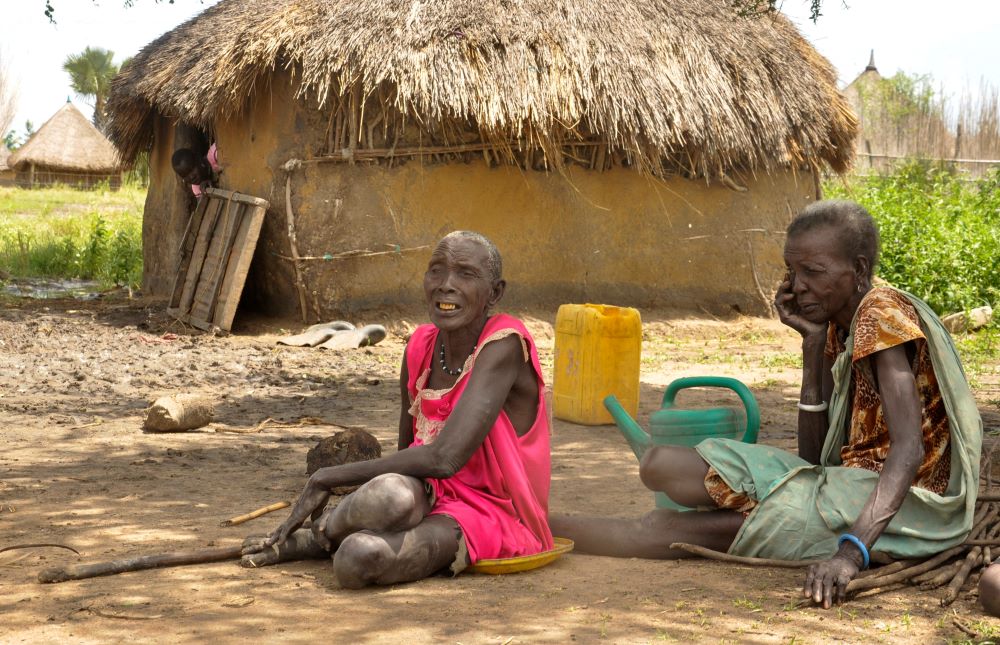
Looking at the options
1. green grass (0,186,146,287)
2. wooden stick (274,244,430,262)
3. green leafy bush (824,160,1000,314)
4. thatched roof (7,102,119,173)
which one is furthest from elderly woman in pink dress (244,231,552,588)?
thatched roof (7,102,119,173)

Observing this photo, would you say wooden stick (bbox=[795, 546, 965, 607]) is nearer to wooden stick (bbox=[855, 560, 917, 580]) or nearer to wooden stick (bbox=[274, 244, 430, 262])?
wooden stick (bbox=[855, 560, 917, 580])

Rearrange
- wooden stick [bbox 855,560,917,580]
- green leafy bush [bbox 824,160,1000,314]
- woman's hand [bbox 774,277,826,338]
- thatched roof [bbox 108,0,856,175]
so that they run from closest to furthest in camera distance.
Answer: wooden stick [bbox 855,560,917,580]
woman's hand [bbox 774,277,826,338]
thatched roof [bbox 108,0,856,175]
green leafy bush [bbox 824,160,1000,314]

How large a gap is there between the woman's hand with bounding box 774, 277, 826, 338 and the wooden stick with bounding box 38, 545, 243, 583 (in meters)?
1.67

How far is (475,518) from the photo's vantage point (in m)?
2.95

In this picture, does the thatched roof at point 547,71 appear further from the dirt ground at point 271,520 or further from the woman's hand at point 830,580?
the woman's hand at point 830,580

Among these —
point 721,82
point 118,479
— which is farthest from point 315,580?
point 721,82

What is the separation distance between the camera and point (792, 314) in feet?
9.96

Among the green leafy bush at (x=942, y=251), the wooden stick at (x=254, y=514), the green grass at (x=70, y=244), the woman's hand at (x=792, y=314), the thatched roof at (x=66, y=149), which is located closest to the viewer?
the woman's hand at (x=792, y=314)

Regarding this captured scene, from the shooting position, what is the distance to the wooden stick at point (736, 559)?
9.69 feet

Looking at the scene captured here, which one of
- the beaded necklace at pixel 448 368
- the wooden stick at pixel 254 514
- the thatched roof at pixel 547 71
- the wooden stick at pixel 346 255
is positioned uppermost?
the thatched roof at pixel 547 71

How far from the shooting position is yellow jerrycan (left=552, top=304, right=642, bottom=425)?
5.46m

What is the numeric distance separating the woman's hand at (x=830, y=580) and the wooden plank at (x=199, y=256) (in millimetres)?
7358

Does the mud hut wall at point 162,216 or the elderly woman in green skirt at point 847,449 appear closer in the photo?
the elderly woman in green skirt at point 847,449

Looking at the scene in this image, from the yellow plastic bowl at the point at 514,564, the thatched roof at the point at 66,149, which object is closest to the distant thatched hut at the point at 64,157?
the thatched roof at the point at 66,149
